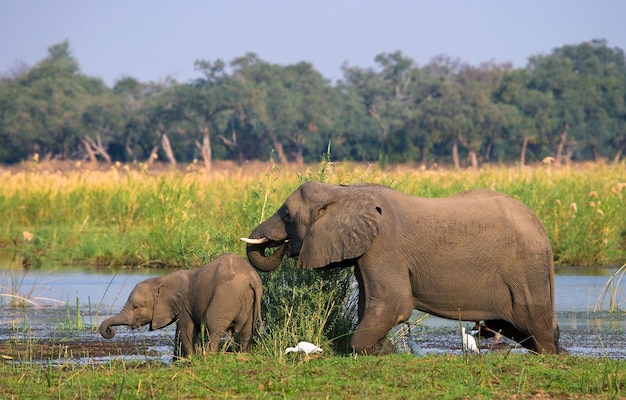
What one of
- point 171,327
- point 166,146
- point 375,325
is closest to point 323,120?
point 166,146

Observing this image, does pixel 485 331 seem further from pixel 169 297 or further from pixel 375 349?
pixel 169 297

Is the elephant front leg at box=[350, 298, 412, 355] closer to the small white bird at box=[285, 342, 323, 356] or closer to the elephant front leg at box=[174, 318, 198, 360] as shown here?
the small white bird at box=[285, 342, 323, 356]

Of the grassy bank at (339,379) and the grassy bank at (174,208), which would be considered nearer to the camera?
the grassy bank at (339,379)

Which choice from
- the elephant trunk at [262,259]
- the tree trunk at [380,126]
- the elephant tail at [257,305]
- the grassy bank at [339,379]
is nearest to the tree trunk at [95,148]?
the tree trunk at [380,126]

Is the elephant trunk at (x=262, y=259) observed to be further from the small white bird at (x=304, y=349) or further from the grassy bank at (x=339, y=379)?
the grassy bank at (x=339, y=379)

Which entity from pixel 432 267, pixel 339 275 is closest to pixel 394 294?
pixel 432 267

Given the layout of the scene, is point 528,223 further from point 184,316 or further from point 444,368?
point 184,316

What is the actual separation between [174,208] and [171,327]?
6382mm

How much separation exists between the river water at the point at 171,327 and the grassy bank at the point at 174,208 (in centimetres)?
91

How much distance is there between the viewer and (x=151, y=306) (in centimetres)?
890

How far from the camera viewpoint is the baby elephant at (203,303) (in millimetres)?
8438

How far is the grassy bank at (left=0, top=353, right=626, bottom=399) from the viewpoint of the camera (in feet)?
21.9

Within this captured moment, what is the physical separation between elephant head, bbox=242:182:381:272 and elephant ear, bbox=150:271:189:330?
2.47ft

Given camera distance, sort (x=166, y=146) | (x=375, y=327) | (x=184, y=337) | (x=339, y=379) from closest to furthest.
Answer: (x=339, y=379) → (x=375, y=327) → (x=184, y=337) → (x=166, y=146)
